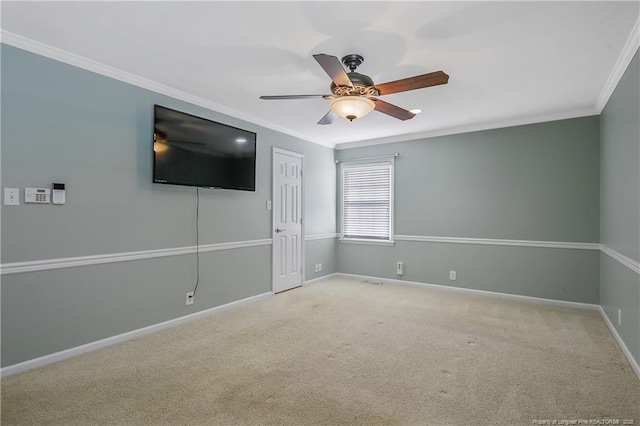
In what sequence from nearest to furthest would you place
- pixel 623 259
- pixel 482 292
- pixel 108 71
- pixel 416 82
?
pixel 416 82
pixel 623 259
pixel 108 71
pixel 482 292

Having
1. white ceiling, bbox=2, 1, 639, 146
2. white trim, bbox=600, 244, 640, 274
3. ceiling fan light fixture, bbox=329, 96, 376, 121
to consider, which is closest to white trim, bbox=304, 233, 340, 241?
white ceiling, bbox=2, 1, 639, 146

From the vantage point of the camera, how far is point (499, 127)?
15.4 ft

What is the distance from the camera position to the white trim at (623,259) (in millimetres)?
2503

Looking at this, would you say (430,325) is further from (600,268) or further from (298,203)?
(298,203)

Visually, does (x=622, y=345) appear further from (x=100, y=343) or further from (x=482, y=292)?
(x=100, y=343)

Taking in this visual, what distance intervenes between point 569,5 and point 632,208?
1.65 m

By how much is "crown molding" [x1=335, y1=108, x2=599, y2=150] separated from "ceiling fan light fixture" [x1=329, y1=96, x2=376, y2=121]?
282 cm

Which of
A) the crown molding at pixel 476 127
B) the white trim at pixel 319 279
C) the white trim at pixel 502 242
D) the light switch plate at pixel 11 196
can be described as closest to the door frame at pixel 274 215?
the white trim at pixel 319 279

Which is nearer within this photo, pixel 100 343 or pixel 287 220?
pixel 100 343

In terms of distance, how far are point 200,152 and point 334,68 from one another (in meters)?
1.99

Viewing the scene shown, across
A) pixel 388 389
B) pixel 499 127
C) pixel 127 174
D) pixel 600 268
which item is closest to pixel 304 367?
pixel 388 389

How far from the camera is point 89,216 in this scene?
2.89 metres

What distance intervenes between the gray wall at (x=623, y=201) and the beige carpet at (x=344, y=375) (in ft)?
1.17

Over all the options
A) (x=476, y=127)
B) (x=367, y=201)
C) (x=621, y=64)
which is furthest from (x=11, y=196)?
(x=476, y=127)
